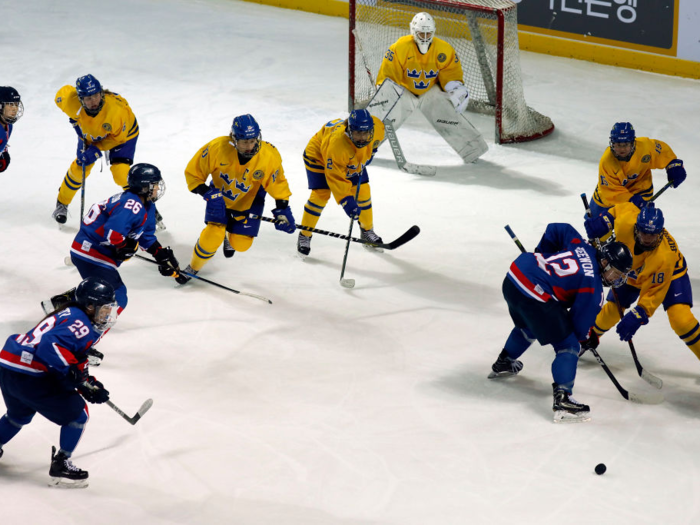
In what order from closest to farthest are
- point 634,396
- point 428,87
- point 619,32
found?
point 634,396 < point 428,87 < point 619,32

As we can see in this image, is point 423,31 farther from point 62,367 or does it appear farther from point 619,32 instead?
point 62,367

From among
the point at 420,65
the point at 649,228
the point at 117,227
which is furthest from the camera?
the point at 420,65

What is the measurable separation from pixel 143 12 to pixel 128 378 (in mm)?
7348

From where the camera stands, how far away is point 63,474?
3.70 meters

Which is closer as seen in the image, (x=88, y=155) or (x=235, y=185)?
(x=235, y=185)

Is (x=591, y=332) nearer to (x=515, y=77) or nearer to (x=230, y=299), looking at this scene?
(x=230, y=299)

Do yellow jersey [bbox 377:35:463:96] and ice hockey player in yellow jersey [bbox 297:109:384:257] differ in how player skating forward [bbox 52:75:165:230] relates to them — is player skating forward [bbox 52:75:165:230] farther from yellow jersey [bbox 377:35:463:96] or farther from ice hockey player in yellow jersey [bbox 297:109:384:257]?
yellow jersey [bbox 377:35:463:96]

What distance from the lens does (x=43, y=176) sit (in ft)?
22.9

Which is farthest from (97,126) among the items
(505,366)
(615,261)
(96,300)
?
(615,261)

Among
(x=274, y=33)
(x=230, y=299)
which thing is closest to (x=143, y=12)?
(x=274, y=33)

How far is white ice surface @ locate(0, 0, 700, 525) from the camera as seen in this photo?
3730 millimetres

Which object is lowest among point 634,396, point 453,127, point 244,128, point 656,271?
point 634,396

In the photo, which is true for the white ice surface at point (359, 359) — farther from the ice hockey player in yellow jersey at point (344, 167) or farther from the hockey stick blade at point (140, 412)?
the ice hockey player in yellow jersey at point (344, 167)

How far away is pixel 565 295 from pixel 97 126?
303 cm
